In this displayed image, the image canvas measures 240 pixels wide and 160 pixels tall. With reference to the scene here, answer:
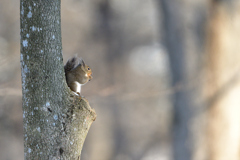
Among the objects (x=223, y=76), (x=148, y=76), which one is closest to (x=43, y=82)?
(x=223, y=76)

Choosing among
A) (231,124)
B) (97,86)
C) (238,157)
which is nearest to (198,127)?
(231,124)

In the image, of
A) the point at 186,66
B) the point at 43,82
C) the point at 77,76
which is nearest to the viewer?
the point at 43,82

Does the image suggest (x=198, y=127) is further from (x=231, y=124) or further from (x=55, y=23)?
(x=55, y=23)

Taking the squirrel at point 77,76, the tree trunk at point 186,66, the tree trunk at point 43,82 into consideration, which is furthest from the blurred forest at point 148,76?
the tree trunk at point 43,82

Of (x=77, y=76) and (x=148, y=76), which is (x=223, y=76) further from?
(x=148, y=76)

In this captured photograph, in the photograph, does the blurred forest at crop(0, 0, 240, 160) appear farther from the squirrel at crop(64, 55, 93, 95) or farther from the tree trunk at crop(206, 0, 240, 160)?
the squirrel at crop(64, 55, 93, 95)

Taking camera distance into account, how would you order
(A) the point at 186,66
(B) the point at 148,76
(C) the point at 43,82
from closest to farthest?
(C) the point at 43,82
(A) the point at 186,66
(B) the point at 148,76
